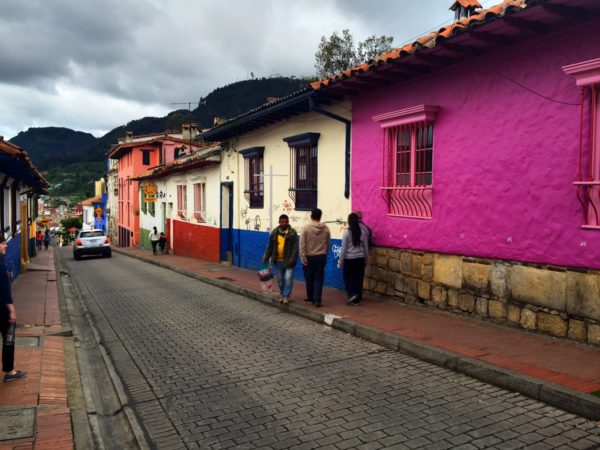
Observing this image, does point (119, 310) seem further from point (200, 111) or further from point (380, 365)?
point (200, 111)

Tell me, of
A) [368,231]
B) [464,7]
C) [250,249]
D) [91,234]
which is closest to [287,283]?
[368,231]

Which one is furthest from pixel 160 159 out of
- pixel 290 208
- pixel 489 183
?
pixel 489 183

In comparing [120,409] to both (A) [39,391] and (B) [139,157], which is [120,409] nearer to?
(A) [39,391]

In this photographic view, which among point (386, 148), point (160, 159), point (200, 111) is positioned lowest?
point (386, 148)

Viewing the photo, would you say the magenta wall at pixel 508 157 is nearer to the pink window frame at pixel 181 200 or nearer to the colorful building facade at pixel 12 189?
the colorful building facade at pixel 12 189

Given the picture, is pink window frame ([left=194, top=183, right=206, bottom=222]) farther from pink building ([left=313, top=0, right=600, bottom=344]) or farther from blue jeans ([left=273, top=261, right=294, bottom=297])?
pink building ([left=313, top=0, right=600, bottom=344])

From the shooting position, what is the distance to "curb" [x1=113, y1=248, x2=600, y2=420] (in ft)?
13.6

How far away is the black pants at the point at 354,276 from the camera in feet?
28.3

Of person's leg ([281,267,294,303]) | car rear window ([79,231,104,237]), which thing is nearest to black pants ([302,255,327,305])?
person's leg ([281,267,294,303])

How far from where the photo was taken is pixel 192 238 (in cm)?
2091

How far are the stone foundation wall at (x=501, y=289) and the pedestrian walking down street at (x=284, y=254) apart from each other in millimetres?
1575

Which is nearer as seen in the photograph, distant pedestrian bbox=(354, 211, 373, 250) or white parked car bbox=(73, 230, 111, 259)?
distant pedestrian bbox=(354, 211, 373, 250)

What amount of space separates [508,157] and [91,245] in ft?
73.3

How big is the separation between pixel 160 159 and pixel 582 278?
3572cm
